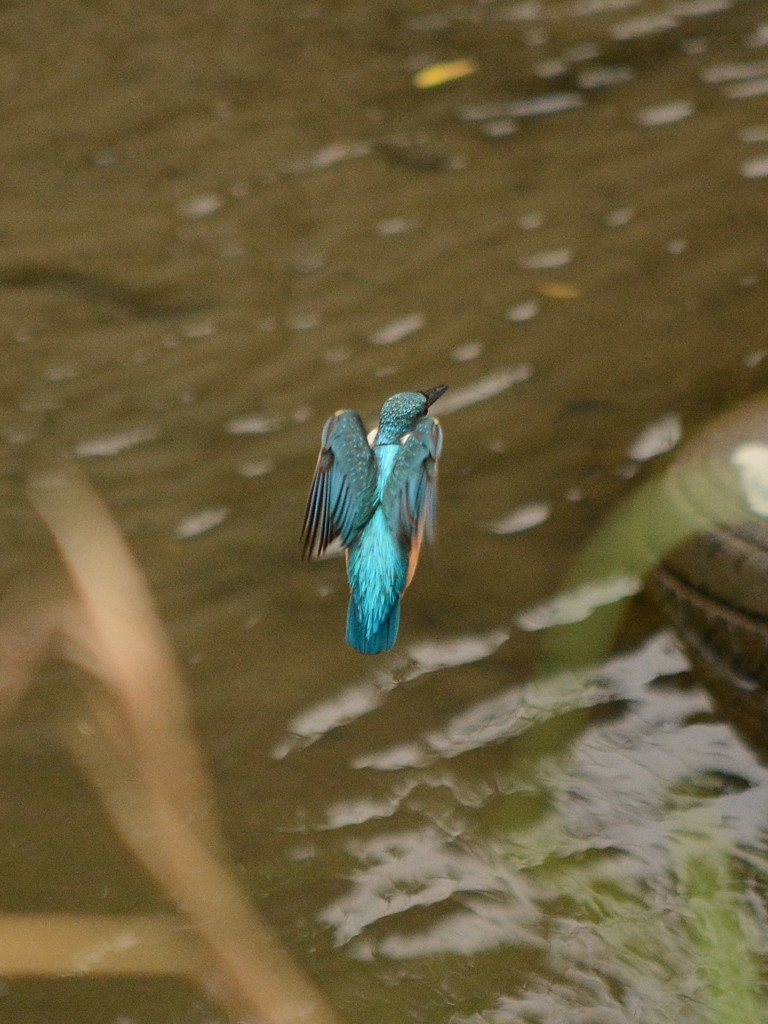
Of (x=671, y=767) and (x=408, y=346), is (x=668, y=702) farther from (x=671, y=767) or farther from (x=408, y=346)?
(x=408, y=346)

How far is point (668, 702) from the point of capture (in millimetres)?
2580

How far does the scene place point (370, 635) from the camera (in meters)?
1.71

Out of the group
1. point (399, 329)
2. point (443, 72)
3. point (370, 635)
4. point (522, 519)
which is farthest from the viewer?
point (443, 72)

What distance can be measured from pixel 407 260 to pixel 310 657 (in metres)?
1.78

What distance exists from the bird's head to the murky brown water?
90 cm

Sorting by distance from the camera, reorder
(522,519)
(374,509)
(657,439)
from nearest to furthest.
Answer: (374,509)
(522,519)
(657,439)

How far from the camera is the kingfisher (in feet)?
5.70

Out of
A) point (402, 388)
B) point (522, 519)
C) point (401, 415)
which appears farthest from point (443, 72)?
point (401, 415)

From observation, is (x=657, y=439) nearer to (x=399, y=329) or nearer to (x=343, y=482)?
(x=399, y=329)

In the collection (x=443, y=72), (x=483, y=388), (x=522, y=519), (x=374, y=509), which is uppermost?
(x=374, y=509)

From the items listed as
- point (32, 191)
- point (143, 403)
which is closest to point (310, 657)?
point (143, 403)

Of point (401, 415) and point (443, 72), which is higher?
point (401, 415)

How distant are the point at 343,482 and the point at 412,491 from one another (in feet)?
0.33

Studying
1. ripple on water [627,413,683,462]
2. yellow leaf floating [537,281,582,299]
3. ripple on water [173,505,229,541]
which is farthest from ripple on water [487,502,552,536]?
yellow leaf floating [537,281,582,299]
